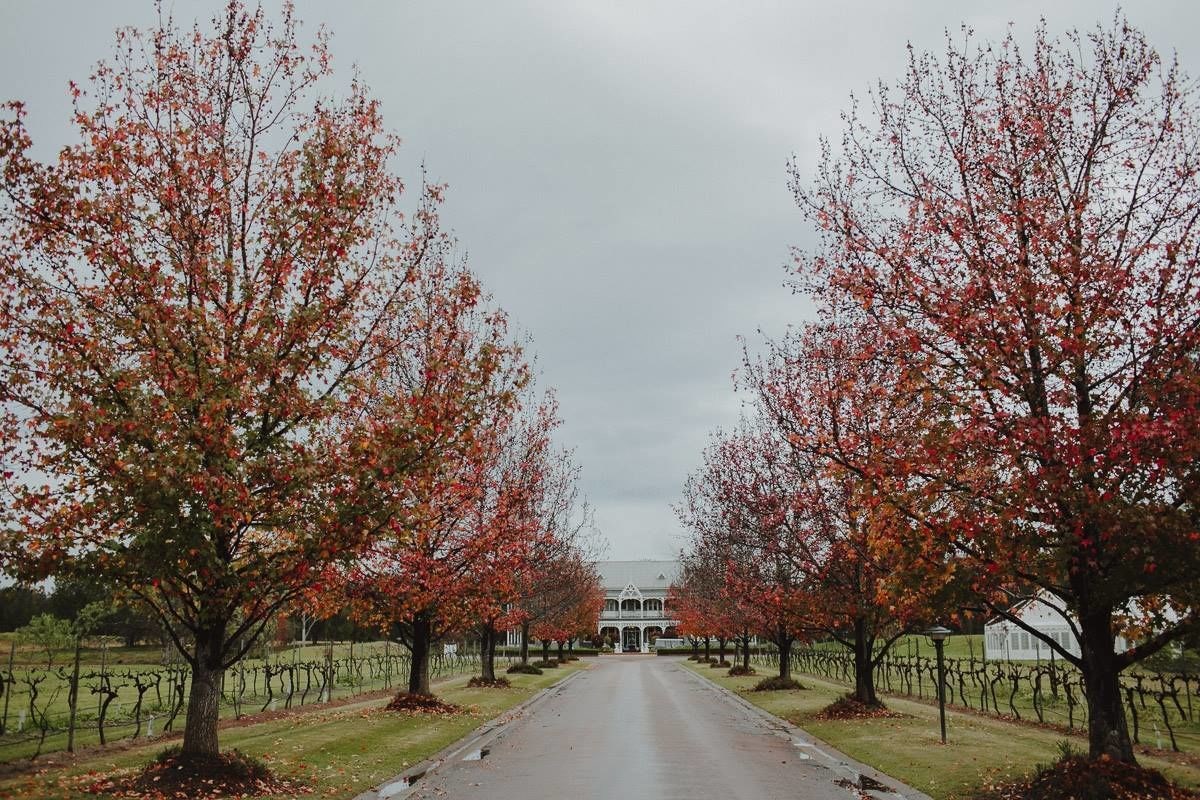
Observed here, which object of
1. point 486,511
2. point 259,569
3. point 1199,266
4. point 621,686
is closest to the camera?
point 1199,266

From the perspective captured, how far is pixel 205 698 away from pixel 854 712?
15596mm

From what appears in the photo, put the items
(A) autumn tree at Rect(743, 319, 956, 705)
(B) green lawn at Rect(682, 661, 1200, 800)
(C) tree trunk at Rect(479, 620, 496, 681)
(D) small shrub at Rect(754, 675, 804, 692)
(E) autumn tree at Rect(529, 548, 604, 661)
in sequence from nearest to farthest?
(B) green lawn at Rect(682, 661, 1200, 800)
(A) autumn tree at Rect(743, 319, 956, 705)
(D) small shrub at Rect(754, 675, 804, 692)
(C) tree trunk at Rect(479, 620, 496, 681)
(E) autumn tree at Rect(529, 548, 604, 661)

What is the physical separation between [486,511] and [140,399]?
16.0 meters

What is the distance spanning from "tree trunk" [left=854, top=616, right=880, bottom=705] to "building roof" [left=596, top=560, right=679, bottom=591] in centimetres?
10943

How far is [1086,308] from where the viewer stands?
10875 mm

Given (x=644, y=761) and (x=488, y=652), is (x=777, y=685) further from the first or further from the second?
(x=644, y=761)

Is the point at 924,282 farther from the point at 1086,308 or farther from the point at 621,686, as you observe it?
the point at 621,686

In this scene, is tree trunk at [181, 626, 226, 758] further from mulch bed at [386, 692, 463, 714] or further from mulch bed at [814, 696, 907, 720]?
mulch bed at [814, 696, 907, 720]

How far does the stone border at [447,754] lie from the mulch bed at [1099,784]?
7765mm

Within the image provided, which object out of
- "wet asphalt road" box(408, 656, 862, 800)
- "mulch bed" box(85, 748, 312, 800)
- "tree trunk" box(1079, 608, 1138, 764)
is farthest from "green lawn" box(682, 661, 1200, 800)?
"mulch bed" box(85, 748, 312, 800)

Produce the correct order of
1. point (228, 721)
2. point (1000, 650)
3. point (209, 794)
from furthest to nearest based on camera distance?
point (1000, 650), point (228, 721), point (209, 794)

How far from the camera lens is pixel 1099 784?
10.3 meters

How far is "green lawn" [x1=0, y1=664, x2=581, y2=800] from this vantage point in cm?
1210

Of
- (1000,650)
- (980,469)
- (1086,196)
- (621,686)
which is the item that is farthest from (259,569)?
(1000,650)
